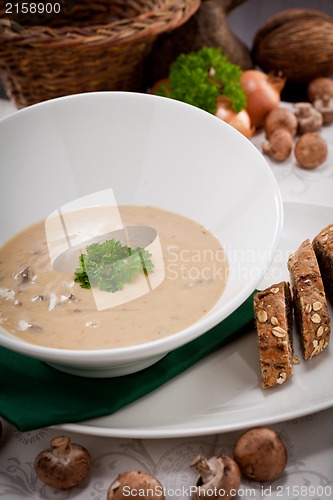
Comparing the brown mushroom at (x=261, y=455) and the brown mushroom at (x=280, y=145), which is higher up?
the brown mushroom at (x=261, y=455)

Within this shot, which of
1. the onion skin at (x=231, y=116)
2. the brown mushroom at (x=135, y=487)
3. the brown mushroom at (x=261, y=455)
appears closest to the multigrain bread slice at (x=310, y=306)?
the brown mushroom at (x=261, y=455)

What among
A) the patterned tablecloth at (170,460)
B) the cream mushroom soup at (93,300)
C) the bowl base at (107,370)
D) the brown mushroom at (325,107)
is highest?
the cream mushroom soup at (93,300)

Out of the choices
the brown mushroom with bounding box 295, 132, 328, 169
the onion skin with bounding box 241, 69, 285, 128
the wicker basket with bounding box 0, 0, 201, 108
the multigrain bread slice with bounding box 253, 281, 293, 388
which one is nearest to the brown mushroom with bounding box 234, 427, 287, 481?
the multigrain bread slice with bounding box 253, 281, 293, 388

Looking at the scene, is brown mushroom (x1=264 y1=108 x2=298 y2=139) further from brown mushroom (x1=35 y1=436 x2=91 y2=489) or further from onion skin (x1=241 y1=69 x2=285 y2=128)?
brown mushroom (x1=35 y1=436 x2=91 y2=489)

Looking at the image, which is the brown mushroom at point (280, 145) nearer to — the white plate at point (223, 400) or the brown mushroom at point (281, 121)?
the brown mushroom at point (281, 121)

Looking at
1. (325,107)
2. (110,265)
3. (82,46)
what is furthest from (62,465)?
(325,107)

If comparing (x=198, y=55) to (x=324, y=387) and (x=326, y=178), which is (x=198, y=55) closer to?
(x=326, y=178)

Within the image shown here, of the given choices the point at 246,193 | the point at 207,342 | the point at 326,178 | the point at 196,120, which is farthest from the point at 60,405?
the point at 326,178
